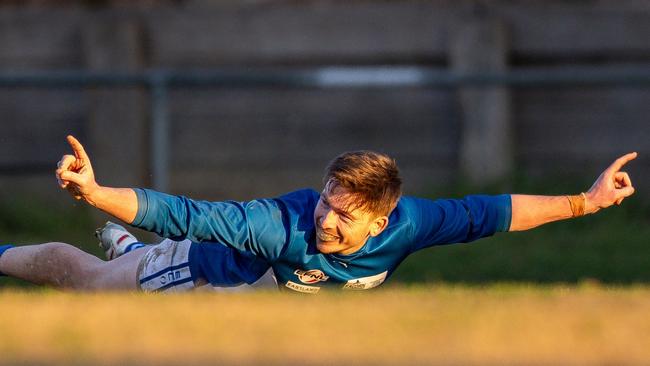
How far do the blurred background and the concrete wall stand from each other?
12 mm

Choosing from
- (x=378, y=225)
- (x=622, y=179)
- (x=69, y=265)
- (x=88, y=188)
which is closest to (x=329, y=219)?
(x=378, y=225)

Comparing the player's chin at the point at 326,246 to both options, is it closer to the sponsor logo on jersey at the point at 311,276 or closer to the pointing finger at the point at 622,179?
the sponsor logo on jersey at the point at 311,276

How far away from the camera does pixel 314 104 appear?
11.5 metres

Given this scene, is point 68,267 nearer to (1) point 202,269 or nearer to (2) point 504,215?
(1) point 202,269

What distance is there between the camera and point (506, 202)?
6.40 meters

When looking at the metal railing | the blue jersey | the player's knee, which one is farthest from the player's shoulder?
the metal railing

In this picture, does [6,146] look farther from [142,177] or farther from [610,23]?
[610,23]

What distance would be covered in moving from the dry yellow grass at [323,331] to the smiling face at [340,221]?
1.28 feet

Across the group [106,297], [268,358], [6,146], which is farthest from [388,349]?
[6,146]

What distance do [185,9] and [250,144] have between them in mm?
1322

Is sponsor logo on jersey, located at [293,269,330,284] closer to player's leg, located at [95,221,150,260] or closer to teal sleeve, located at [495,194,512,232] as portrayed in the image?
teal sleeve, located at [495,194,512,232]

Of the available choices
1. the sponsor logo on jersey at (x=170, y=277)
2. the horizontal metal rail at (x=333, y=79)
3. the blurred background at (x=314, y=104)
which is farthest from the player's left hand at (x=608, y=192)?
the blurred background at (x=314, y=104)

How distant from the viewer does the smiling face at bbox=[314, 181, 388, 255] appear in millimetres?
5805

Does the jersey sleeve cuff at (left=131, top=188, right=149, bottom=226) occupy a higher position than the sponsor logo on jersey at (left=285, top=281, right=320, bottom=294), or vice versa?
the jersey sleeve cuff at (left=131, top=188, right=149, bottom=226)
